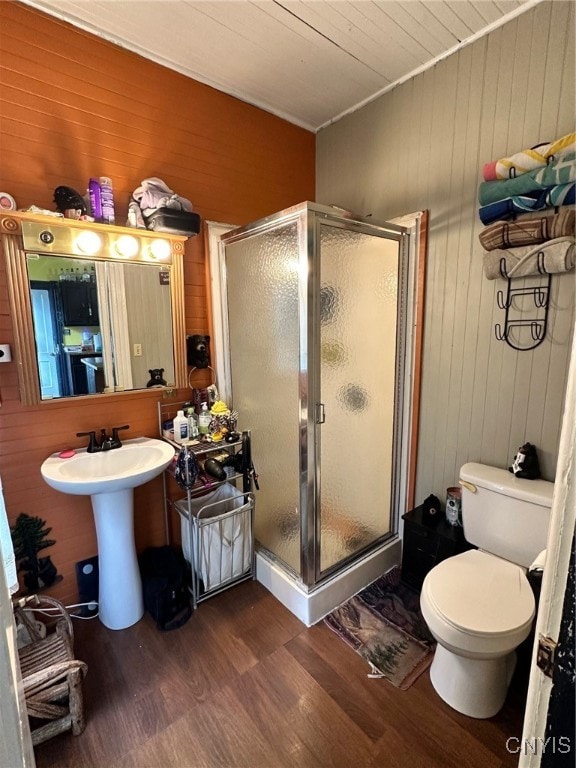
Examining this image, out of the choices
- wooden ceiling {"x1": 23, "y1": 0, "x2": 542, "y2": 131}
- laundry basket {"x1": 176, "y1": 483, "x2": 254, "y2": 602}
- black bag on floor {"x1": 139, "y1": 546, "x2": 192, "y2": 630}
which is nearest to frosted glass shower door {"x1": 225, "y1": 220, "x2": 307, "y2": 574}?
laundry basket {"x1": 176, "y1": 483, "x2": 254, "y2": 602}

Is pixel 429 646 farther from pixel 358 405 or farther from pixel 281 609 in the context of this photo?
pixel 358 405

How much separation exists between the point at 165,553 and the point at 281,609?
706mm

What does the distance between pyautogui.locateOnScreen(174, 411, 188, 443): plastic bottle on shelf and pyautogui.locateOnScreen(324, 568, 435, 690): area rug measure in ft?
3.92

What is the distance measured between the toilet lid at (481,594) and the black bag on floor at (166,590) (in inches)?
48.2

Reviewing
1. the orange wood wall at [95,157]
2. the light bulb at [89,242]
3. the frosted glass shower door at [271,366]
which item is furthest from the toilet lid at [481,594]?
the light bulb at [89,242]

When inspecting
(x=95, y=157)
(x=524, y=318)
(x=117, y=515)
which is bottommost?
(x=117, y=515)

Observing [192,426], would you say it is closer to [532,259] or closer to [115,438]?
[115,438]

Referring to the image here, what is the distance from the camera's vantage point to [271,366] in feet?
6.48

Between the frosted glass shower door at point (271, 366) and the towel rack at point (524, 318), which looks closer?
the towel rack at point (524, 318)

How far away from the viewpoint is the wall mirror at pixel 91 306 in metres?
1.64

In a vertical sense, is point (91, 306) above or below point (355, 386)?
above

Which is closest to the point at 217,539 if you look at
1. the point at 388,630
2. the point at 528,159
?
the point at 388,630

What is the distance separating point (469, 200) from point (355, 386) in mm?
1077

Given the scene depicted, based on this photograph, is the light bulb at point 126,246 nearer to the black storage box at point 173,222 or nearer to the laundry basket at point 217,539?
the black storage box at point 173,222
